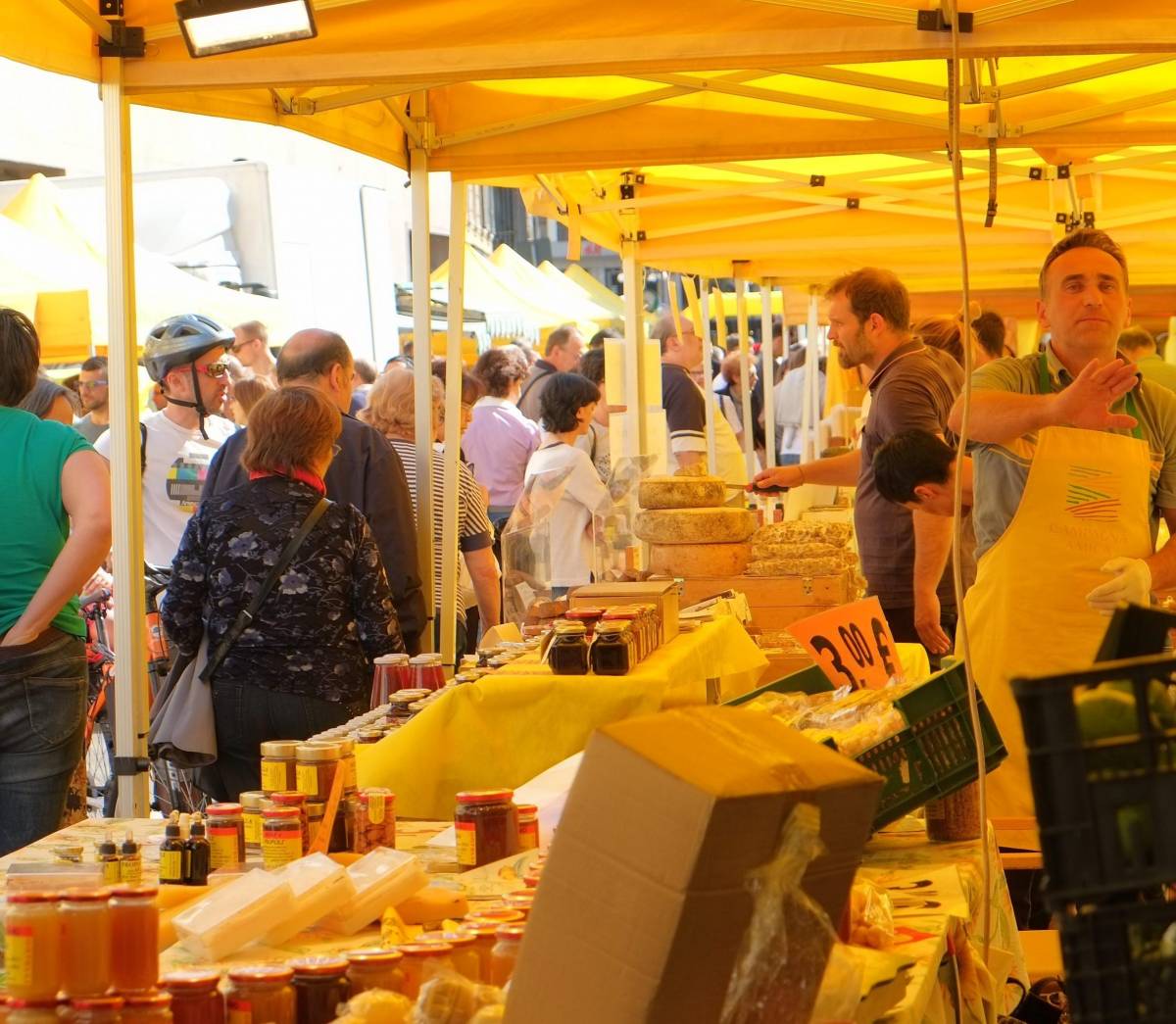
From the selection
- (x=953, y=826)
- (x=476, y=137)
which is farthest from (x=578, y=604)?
(x=476, y=137)

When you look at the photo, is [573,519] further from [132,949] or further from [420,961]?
[132,949]

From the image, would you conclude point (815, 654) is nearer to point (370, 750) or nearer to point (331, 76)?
point (370, 750)

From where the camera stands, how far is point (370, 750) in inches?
115

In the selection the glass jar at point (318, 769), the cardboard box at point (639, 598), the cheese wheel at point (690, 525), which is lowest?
the glass jar at point (318, 769)

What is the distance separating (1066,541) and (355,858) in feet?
5.58

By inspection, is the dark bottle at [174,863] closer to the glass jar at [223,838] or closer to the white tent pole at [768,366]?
the glass jar at [223,838]

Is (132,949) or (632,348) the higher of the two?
(632,348)

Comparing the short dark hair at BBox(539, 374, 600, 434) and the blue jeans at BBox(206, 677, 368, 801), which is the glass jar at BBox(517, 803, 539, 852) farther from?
the short dark hair at BBox(539, 374, 600, 434)

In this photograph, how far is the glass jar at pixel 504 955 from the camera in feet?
5.44

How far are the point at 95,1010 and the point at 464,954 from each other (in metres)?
0.37

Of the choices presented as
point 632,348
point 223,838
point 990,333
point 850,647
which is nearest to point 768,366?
point 632,348

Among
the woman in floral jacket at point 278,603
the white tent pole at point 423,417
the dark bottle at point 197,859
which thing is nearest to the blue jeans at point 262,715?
the woman in floral jacket at point 278,603

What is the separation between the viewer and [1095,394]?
3.09 m

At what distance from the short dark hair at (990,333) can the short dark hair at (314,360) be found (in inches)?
121
